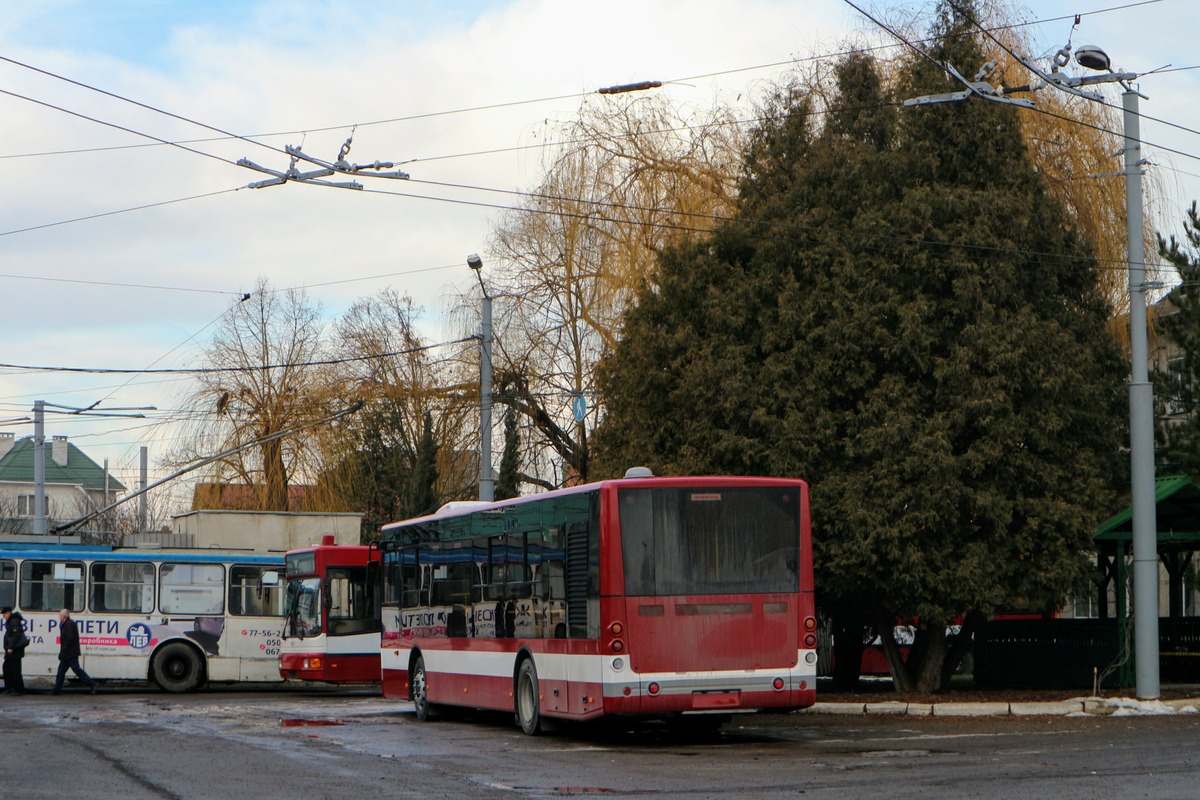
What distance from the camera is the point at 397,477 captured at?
44.0m

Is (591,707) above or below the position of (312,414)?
below

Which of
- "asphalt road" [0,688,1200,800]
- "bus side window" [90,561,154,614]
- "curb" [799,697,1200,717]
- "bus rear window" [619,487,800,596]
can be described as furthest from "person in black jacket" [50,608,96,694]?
"bus rear window" [619,487,800,596]

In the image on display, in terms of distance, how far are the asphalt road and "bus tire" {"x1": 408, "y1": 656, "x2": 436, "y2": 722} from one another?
0.23 metres

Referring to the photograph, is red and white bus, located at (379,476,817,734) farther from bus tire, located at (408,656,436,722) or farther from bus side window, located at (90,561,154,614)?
bus side window, located at (90,561,154,614)

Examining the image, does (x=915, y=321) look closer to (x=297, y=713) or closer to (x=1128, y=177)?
(x=1128, y=177)

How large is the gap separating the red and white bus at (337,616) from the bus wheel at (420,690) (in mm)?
6133

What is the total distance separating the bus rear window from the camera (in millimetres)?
16047

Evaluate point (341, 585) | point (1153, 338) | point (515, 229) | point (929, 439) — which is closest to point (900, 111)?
point (929, 439)

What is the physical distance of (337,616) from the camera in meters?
28.2

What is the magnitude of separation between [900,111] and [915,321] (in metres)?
3.66

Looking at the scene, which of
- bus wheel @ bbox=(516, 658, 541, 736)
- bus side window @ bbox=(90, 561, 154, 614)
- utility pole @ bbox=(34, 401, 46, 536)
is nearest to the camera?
bus wheel @ bbox=(516, 658, 541, 736)

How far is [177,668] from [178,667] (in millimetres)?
36

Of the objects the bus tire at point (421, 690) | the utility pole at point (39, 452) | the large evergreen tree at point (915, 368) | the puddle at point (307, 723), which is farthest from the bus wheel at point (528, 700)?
the utility pole at point (39, 452)

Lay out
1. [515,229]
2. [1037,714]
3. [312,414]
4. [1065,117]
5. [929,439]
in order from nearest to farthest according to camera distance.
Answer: [1037,714] < [929,439] < [1065,117] < [515,229] < [312,414]
